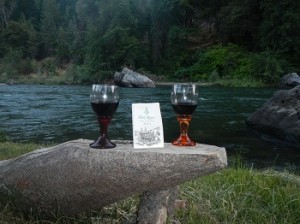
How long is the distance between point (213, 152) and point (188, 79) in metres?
38.4

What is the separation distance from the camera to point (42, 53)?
65125 mm

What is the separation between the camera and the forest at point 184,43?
1435 inches

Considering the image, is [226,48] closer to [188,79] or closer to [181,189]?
[188,79]

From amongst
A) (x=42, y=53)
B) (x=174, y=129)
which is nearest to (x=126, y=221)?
(x=174, y=129)

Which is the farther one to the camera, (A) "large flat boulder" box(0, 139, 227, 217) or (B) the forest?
(B) the forest

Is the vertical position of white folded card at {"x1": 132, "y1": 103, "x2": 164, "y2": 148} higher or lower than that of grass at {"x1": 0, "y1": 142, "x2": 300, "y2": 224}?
higher

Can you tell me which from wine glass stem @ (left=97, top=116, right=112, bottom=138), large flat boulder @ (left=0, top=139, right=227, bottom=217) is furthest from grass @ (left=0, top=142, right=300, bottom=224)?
wine glass stem @ (left=97, top=116, right=112, bottom=138)

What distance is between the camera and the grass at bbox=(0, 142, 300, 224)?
2.96 meters

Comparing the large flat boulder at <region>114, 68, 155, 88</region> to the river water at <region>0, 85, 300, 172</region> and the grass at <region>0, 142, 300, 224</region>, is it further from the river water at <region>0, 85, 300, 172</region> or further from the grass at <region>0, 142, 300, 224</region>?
the grass at <region>0, 142, 300, 224</region>

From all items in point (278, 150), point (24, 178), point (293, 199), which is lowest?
point (278, 150)

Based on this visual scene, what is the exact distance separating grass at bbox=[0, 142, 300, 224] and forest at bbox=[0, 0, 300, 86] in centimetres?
2933

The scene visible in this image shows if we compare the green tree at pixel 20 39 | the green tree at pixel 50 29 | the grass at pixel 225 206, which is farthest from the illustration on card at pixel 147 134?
the green tree at pixel 50 29

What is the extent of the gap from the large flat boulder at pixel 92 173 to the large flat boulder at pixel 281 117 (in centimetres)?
797

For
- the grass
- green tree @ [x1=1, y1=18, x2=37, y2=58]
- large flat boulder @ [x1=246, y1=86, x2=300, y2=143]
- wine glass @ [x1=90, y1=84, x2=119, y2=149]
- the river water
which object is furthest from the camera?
green tree @ [x1=1, y1=18, x2=37, y2=58]
